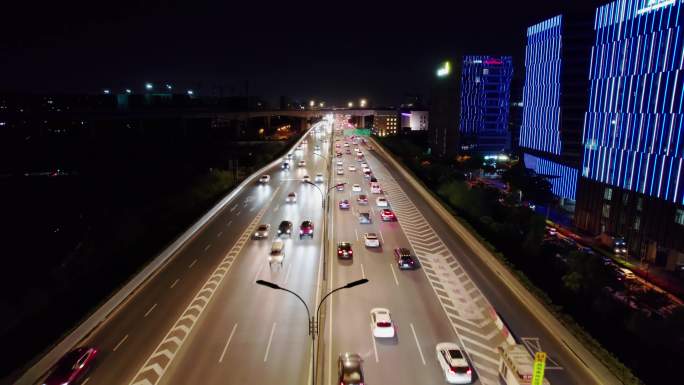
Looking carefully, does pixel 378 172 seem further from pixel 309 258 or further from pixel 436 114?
pixel 436 114

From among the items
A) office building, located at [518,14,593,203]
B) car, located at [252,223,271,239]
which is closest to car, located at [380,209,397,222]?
car, located at [252,223,271,239]

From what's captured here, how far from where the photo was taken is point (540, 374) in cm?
1892

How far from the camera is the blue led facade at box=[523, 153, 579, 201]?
265ft

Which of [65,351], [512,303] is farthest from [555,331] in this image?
[65,351]

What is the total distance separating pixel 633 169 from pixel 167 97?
5069 inches

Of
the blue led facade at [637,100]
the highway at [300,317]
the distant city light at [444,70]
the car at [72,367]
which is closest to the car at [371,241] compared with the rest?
the highway at [300,317]

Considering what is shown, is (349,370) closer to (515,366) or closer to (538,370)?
(515,366)

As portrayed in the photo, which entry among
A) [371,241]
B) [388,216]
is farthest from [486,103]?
[371,241]

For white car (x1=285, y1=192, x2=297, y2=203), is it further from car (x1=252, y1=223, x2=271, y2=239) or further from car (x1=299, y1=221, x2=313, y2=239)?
car (x1=299, y1=221, x2=313, y2=239)

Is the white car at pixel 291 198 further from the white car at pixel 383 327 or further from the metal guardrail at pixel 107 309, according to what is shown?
the white car at pixel 383 327

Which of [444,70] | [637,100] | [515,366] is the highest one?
[444,70]

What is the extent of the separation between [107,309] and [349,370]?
1624cm

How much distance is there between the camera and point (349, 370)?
20.2m

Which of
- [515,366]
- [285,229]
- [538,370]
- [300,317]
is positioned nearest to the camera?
[538,370]
